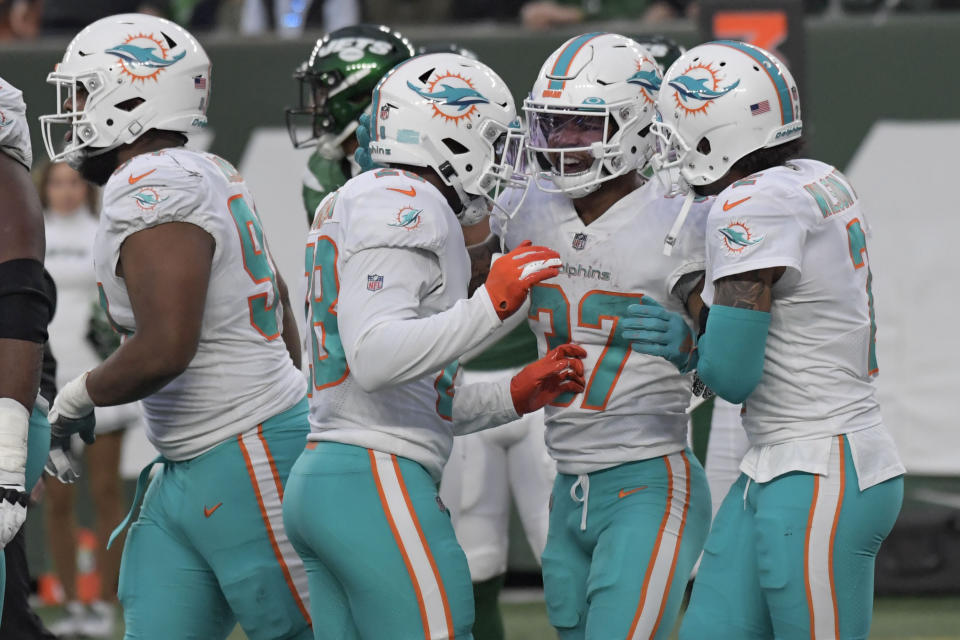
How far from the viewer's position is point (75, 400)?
364cm

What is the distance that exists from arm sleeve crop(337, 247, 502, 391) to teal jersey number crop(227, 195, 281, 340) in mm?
533

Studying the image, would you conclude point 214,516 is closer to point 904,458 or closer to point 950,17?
point 904,458

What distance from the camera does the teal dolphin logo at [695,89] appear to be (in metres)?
3.44

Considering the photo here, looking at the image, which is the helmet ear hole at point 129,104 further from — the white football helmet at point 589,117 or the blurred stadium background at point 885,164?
the blurred stadium background at point 885,164

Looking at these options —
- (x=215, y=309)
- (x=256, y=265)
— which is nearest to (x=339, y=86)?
(x=256, y=265)

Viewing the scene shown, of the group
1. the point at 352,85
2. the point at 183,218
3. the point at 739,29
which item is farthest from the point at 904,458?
the point at 183,218

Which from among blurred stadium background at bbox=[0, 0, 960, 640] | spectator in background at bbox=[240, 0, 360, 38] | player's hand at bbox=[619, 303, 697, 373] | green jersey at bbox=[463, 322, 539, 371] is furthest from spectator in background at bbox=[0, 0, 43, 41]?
player's hand at bbox=[619, 303, 697, 373]

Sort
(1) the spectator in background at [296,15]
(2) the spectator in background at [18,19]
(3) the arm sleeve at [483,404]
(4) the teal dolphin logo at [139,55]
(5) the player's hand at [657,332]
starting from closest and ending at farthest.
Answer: (5) the player's hand at [657,332] → (3) the arm sleeve at [483,404] → (4) the teal dolphin logo at [139,55] → (1) the spectator in background at [296,15] → (2) the spectator in background at [18,19]

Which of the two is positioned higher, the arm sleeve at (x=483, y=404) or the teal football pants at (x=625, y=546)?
the arm sleeve at (x=483, y=404)

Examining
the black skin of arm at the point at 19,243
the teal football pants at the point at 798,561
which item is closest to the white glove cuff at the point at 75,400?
the black skin of arm at the point at 19,243

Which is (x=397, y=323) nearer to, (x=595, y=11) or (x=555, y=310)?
(x=555, y=310)

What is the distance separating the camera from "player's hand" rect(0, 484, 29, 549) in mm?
3064

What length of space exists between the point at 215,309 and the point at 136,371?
0.26 m

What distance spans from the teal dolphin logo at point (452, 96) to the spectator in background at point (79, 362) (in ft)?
10.9
